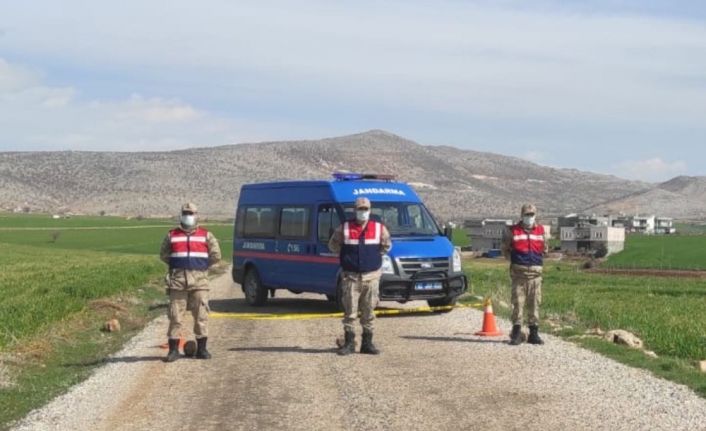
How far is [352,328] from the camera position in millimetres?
13711

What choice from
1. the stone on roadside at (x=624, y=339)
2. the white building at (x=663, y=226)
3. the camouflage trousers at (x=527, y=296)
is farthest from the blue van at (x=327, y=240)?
the white building at (x=663, y=226)

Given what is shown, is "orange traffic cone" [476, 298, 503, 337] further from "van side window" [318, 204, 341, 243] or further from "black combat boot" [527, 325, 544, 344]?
"van side window" [318, 204, 341, 243]

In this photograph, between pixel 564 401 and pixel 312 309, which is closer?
pixel 564 401

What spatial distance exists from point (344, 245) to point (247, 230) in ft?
31.5

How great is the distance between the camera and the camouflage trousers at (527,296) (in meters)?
14.6

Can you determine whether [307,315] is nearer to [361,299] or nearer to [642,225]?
[361,299]

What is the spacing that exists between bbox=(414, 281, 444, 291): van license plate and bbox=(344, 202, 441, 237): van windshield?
1.28m

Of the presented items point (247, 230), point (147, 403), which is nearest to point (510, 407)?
point (147, 403)

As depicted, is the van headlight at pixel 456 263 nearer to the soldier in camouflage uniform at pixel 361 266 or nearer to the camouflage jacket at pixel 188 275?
the soldier in camouflage uniform at pixel 361 266

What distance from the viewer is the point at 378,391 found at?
1076 centimetres

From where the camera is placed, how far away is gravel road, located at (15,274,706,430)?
9312mm

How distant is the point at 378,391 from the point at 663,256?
77920 mm

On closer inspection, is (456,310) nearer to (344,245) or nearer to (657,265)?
(344,245)

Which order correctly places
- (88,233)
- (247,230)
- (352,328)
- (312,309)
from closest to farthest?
(352,328), (312,309), (247,230), (88,233)
